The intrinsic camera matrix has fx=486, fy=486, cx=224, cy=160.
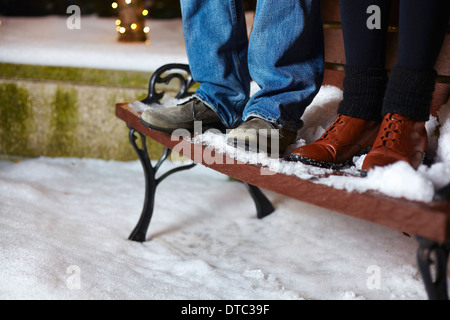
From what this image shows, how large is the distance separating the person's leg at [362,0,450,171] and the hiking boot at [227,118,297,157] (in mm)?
212

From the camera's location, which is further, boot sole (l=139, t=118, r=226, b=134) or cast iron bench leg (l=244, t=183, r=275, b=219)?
cast iron bench leg (l=244, t=183, r=275, b=219)

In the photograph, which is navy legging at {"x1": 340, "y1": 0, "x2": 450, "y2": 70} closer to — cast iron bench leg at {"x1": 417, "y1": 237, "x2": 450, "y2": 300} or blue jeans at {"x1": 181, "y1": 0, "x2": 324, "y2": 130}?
blue jeans at {"x1": 181, "y1": 0, "x2": 324, "y2": 130}

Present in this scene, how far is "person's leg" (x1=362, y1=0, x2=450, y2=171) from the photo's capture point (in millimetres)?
826

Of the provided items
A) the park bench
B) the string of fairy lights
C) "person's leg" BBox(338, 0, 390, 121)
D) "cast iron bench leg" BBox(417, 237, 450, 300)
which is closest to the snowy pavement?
the park bench

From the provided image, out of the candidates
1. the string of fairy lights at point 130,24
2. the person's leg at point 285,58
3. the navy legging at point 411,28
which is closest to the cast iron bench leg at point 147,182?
the person's leg at point 285,58

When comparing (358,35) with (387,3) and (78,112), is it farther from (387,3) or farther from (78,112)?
(78,112)

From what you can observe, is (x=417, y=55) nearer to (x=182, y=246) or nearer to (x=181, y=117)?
(x=181, y=117)

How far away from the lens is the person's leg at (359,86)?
3.16 ft

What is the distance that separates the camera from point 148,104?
1.44 m

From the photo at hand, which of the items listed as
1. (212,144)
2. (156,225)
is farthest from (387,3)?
(156,225)

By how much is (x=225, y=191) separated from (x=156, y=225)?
36 cm

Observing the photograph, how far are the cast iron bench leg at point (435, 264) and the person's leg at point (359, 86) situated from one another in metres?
0.27

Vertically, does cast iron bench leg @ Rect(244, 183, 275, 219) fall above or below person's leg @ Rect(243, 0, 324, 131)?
below

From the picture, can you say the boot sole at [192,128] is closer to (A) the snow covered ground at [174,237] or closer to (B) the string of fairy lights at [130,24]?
(A) the snow covered ground at [174,237]
